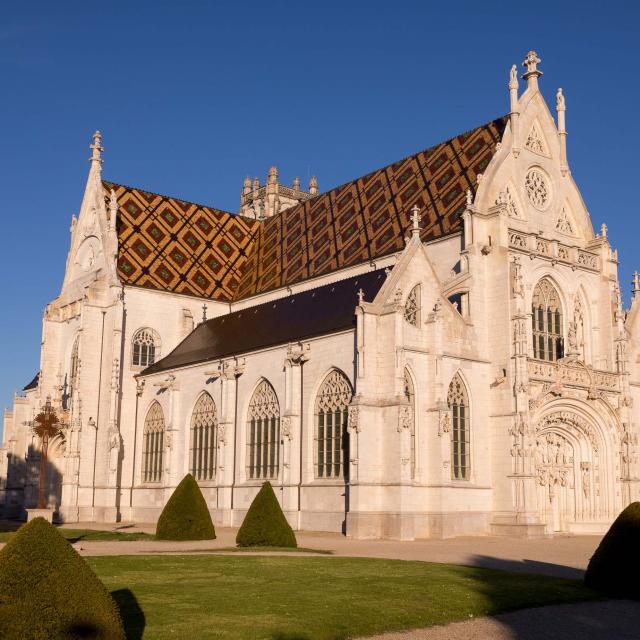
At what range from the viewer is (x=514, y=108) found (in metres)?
34.6

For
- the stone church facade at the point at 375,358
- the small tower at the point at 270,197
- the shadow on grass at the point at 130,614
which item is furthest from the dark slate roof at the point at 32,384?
the shadow on grass at the point at 130,614

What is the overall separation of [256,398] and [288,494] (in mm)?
4843

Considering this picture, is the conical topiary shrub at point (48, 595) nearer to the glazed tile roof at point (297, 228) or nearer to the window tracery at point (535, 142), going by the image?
the glazed tile roof at point (297, 228)

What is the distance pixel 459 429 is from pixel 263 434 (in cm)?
789

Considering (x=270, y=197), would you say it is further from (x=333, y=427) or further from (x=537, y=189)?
(x=333, y=427)

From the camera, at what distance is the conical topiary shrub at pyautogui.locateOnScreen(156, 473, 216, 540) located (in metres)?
25.3

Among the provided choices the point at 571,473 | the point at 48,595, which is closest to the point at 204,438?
the point at 571,473

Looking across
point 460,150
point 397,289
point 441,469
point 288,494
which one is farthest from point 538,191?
point 288,494

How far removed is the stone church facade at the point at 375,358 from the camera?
2911cm

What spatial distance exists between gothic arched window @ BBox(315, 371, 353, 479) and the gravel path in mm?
16970

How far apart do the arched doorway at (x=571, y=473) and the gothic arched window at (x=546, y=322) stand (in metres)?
2.48

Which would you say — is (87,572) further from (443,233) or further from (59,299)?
(59,299)

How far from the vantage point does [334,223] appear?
4194 cm

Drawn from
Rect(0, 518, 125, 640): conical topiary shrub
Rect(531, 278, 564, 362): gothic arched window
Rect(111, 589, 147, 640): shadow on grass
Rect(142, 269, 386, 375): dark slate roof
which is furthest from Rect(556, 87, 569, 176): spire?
Rect(0, 518, 125, 640): conical topiary shrub
